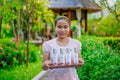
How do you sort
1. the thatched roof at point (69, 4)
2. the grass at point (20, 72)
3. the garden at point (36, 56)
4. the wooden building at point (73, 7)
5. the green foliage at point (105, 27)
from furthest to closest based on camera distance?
the green foliage at point (105, 27)
the wooden building at point (73, 7)
the thatched roof at point (69, 4)
the grass at point (20, 72)
the garden at point (36, 56)

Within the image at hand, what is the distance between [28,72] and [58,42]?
6987 mm

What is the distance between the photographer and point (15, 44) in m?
14.7

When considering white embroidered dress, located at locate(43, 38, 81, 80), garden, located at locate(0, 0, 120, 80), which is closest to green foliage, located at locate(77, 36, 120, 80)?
garden, located at locate(0, 0, 120, 80)

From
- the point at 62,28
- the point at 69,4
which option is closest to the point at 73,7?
the point at 69,4

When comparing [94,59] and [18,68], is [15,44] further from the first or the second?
[94,59]

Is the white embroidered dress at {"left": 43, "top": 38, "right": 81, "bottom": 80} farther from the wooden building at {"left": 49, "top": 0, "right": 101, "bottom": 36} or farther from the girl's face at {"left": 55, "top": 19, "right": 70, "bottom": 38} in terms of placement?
the wooden building at {"left": 49, "top": 0, "right": 101, "bottom": 36}

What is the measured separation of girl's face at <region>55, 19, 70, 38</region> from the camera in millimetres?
4363

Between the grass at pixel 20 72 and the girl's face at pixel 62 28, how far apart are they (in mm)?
5798

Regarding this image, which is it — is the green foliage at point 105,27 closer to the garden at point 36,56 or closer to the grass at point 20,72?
the garden at point 36,56

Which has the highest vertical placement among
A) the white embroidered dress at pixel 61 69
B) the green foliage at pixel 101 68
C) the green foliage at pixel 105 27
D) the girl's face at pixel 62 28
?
the girl's face at pixel 62 28

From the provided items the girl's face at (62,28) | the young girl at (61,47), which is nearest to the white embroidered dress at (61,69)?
the young girl at (61,47)

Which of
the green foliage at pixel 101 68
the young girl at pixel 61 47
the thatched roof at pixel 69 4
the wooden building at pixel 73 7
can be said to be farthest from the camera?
the wooden building at pixel 73 7

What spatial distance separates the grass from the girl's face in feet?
19.0

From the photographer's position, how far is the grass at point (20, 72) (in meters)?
10.2
